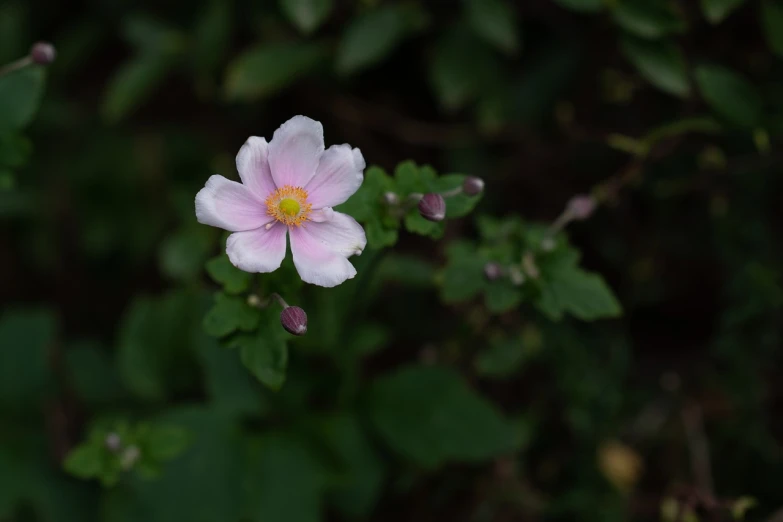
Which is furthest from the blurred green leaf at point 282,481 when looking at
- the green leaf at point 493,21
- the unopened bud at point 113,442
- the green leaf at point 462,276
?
the green leaf at point 493,21

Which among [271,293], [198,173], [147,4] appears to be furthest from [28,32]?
[271,293]

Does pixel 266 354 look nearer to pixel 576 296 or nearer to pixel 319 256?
pixel 319 256

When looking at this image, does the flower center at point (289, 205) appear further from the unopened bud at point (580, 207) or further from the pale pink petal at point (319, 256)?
the unopened bud at point (580, 207)

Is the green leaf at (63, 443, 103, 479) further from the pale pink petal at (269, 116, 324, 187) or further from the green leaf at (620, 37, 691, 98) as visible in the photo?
the green leaf at (620, 37, 691, 98)

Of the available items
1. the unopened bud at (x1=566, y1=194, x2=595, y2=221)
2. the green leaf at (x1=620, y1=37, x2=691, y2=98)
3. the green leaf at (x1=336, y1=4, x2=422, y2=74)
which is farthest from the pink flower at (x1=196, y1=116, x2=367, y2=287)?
the green leaf at (x1=620, y1=37, x2=691, y2=98)

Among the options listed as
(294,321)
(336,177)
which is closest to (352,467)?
(294,321)

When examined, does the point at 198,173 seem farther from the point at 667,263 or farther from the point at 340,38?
the point at 667,263

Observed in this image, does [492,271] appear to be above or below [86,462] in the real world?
above
